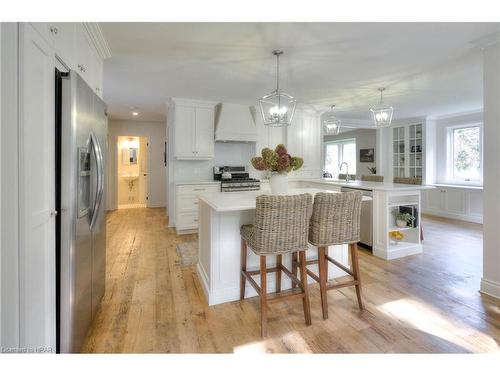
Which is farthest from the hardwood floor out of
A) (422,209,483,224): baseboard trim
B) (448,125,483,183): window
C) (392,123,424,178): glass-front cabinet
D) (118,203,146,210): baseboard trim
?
(118,203,146,210): baseboard trim

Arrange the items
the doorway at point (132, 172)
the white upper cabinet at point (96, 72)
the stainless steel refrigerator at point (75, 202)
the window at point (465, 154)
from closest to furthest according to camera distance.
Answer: the stainless steel refrigerator at point (75, 202), the white upper cabinet at point (96, 72), the window at point (465, 154), the doorway at point (132, 172)

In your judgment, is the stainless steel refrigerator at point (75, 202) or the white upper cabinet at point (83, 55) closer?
the stainless steel refrigerator at point (75, 202)

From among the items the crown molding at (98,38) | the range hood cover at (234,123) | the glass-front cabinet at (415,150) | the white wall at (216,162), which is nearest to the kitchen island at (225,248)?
the crown molding at (98,38)

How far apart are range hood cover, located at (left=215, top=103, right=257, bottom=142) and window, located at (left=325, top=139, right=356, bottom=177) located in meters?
5.08

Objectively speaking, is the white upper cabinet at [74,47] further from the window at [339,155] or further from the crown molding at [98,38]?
the window at [339,155]

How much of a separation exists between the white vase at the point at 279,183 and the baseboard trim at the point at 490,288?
6.75ft

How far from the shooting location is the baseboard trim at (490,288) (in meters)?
2.31

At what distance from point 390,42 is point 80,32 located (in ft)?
9.27

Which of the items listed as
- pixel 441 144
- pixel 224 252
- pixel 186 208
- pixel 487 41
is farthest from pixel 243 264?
pixel 441 144

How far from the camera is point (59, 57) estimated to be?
5.22 ft

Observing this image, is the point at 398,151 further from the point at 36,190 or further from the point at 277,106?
the point at 36,190

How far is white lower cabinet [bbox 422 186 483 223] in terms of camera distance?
5531 millimetres

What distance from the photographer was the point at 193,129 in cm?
490

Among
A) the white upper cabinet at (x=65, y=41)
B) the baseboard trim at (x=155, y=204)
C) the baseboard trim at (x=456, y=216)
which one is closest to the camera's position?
the white upper cabinet at (x=65, y=41)
